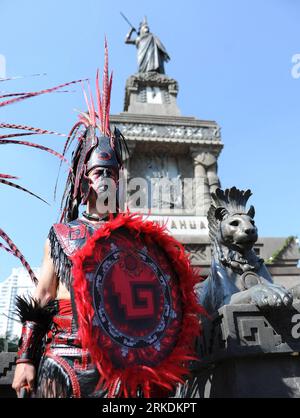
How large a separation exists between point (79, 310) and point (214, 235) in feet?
6.64

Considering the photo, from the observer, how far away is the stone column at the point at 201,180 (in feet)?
46.9

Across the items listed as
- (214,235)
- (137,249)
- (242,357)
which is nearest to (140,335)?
(137,249)

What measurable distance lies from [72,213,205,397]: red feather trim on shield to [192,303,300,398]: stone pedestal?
418 millimetres

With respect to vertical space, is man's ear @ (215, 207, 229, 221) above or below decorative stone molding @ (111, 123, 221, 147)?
below

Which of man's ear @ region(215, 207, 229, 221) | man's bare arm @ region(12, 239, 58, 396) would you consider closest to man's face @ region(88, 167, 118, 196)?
man's bare arm @ region(12, 239, 58, 396)

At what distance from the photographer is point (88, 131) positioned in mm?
2752

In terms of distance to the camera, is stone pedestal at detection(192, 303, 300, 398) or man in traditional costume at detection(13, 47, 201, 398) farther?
stone pedestal at detection(192, 303, 300, 398)

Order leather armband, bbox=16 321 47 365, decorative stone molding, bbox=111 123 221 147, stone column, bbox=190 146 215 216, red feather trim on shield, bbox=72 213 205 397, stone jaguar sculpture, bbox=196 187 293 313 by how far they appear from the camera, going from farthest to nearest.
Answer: decorative stone molding, bbox=111 123 221 147 < stone column, bbox=190 146 215 216 < stone jaguar sculpture, bbox=196 187 293 313 < leather armband, bbox=16 321 47 365 < red feather trim on shield, bbox=72 213 205 397

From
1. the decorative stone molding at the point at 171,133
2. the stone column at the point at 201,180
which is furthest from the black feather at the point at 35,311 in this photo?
the decorative stone molding at the point at 171,133

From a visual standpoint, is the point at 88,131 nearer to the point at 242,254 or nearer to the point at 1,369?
the point at 242,254

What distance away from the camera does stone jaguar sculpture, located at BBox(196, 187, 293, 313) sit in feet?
10.3

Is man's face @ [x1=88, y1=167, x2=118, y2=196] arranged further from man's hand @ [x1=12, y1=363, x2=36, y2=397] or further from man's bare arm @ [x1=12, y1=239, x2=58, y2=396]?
man's hand @ [x1=12, y1=363, x2=36, y2=397]

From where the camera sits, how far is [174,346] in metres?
2.04

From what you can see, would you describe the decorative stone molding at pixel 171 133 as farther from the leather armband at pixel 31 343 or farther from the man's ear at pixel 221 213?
the leather armband at pixel 31 343
